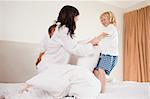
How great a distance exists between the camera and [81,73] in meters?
1.44

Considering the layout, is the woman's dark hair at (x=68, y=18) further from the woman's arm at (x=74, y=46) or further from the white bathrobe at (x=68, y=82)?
the white bathrobe at (x=68, y=82)

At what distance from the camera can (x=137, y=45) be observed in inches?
151

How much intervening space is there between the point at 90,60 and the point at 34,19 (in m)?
1.75

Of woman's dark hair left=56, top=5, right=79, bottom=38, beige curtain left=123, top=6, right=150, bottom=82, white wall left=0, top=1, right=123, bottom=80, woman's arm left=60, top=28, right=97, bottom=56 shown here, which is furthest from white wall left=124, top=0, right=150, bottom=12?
woman's arm left=60, top=28, right=97, bottom=56

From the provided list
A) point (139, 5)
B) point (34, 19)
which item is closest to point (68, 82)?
point (34, 19)

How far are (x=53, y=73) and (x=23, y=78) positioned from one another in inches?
63.0

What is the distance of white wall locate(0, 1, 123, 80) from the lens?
3133mm

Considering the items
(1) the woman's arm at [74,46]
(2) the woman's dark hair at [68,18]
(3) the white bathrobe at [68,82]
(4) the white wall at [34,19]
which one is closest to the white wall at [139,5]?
(4) the white wall at [34,19]

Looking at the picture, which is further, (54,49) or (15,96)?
(54,49)

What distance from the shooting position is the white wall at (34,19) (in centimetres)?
313

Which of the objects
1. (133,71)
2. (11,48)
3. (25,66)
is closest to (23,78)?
(25,66)

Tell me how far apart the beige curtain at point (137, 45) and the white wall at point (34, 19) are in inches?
22.6

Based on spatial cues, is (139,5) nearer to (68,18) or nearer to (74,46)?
(68,18)

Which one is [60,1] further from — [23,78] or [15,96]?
[15,96]
